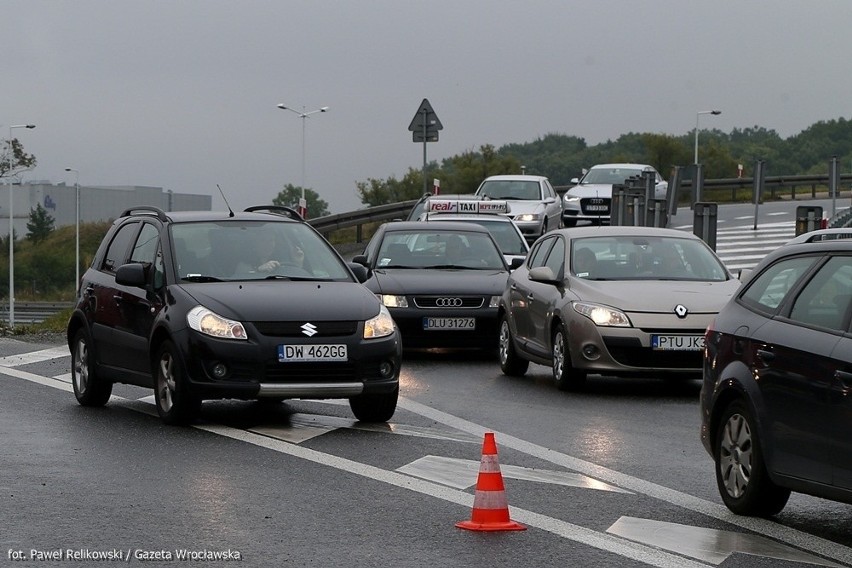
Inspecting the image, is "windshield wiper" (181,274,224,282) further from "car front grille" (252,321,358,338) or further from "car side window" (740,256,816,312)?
"car side window" (740,256,816,312)

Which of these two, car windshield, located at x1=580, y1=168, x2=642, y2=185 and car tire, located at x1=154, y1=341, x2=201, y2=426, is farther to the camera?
car windshield, located at x1=580, y1=168, x2=642, y2=185

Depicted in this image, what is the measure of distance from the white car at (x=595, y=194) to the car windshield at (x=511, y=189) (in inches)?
145

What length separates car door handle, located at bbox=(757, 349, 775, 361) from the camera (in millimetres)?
8086

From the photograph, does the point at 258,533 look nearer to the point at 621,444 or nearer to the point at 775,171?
the point at 621,444

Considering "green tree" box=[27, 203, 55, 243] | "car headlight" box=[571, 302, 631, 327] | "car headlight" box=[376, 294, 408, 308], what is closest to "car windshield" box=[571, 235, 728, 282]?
"car headlight" box=[571, 302, 631, 327]

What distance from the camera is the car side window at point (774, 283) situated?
835 centimetres

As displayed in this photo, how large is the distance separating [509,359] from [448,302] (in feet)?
5.21

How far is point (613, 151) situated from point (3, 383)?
11882cm

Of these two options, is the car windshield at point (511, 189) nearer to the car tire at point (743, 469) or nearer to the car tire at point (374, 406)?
the car tire at point (374, 406)

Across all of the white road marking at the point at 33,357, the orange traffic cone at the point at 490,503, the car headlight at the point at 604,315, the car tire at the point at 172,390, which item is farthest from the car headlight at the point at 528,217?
the orange traffic cone at the point at 490,503

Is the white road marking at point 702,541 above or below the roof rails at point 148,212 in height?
below

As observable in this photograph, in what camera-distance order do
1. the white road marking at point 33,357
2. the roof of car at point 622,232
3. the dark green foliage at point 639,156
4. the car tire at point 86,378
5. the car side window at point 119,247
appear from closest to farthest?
the car tire at point 86,378
the car side window at point 119,247
the roof of car at point 622,232
the white road marking at point 33,357
the dark green foliage at point 639,156

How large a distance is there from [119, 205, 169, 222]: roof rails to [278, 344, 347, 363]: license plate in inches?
86.4

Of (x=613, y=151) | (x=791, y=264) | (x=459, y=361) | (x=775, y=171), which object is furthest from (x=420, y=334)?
(x=613, y=151)
